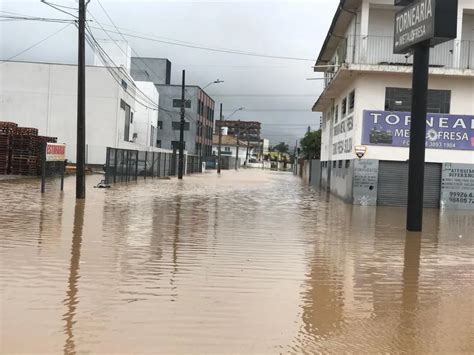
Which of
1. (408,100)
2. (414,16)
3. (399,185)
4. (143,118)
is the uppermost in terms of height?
(143,118)

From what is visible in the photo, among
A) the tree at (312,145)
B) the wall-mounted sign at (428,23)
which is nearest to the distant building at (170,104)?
the tree at (312,145)

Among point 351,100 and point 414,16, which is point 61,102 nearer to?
point 351,100

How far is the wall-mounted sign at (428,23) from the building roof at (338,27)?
30.0ft

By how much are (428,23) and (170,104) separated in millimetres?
78447

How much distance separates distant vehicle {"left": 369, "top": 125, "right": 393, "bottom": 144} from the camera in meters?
22.8

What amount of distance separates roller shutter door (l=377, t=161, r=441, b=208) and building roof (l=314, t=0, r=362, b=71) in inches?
280

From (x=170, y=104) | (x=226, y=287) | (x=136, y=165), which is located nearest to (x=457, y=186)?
(x=226, y=287)

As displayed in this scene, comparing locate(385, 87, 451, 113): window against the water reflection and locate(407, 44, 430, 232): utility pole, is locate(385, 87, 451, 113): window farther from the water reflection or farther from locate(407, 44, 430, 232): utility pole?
the water reflection

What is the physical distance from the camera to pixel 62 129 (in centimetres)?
4566

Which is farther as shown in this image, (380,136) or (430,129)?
(380,136)

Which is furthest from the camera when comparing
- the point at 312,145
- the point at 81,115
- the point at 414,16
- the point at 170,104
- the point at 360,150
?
the point at 170,104

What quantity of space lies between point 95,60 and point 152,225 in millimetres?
45786

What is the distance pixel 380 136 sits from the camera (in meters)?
22.8

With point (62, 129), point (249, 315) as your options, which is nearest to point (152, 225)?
point (249, 315)
